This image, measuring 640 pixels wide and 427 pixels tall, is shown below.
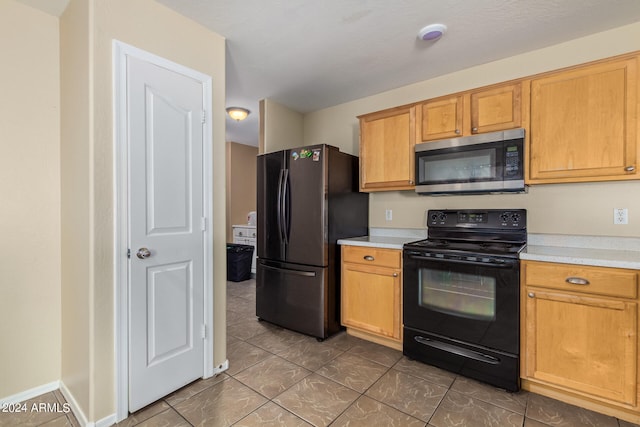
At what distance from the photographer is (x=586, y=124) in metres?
1.98

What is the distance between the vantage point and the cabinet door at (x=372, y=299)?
253 cm

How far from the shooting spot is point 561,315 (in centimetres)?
182

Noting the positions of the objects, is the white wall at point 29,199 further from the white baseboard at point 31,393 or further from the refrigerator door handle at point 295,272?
the refrigerator door handle at point 295,272

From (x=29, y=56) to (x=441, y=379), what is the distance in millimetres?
3422

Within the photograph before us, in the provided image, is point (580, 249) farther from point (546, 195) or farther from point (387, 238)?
point (387, 238)

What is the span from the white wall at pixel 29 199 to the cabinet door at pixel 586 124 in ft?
10.7

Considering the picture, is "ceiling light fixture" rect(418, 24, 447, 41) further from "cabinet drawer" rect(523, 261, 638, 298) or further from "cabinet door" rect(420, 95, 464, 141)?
"cabinet drawer" rect(523, 261, 638, 298)

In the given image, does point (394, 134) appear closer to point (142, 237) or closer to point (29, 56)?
point (142, 237)

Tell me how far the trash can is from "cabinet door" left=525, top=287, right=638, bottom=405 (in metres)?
3.96

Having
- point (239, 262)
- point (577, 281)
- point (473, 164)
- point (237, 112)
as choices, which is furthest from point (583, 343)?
point (239, 262)

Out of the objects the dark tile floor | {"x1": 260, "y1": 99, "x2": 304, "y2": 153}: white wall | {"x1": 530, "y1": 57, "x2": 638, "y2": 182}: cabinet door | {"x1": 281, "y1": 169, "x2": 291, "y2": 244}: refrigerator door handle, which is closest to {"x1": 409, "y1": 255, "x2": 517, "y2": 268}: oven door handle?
{"x1": 530, "y1": 57, "x2": 638, "y2": 182}: cabinet door

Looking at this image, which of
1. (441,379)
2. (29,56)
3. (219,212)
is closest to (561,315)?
(441,379)

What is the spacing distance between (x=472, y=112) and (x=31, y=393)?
362 cm

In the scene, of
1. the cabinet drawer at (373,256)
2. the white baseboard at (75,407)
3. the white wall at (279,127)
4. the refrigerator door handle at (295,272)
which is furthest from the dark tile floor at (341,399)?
the white wall at (279,127)
